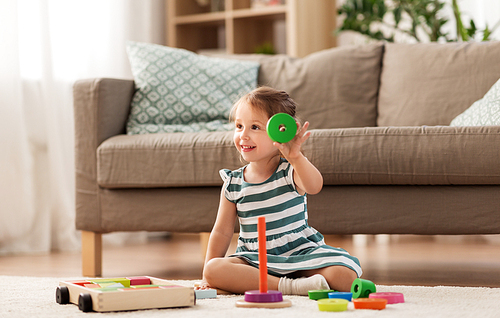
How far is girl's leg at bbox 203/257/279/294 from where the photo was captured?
132 centimetres

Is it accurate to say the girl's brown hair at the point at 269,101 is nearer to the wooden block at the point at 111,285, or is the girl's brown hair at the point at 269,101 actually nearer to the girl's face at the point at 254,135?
the girl's face at the point at 254,135

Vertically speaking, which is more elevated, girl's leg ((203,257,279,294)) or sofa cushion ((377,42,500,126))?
sofa cushion ((377,42,500,126))

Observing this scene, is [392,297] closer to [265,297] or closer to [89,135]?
[265,297]

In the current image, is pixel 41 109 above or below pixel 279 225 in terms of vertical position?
above

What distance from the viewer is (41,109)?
8.73ft

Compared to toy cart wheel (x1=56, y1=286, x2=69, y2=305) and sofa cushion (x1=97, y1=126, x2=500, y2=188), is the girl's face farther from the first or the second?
toy cart wheel (x1=56, y1=286, x2=69, y2=305)

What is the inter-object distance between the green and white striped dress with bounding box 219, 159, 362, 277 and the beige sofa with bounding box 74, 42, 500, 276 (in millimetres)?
271

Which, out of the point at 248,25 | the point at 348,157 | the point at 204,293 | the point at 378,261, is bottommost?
the point at 378,261

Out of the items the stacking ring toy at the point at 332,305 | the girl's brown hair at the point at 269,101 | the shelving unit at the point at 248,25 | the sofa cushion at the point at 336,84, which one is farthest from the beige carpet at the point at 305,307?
the shelving unit at the point at 248,25

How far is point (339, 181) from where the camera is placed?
1.64 m

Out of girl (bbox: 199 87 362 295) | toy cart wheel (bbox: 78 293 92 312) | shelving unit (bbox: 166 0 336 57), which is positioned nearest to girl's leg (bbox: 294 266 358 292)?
girl (bbox: 199 87 362 295)

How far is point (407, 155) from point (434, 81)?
73 cm

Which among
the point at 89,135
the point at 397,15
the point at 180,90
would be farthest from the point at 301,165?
the point at 397,15

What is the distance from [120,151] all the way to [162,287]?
0.77 meters
